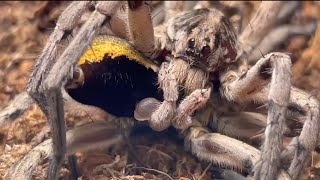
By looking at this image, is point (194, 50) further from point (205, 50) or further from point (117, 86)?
point (117, 86)

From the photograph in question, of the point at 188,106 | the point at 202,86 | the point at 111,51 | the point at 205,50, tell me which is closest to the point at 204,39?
the point at 205,50

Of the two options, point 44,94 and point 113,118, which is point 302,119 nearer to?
point 113,118

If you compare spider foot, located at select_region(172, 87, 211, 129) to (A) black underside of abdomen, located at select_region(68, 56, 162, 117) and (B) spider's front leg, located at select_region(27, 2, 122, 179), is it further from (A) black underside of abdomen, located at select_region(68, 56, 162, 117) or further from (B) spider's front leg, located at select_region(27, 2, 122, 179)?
(B) spider's front leg, located at select_region(27, 2, 122, 179)

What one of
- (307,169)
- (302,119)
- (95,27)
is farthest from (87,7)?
(307,169)

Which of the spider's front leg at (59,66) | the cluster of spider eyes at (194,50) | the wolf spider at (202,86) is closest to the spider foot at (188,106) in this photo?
the wolf spider at (202,86)

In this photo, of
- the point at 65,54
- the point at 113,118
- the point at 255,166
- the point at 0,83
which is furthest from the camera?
the point at 0,83

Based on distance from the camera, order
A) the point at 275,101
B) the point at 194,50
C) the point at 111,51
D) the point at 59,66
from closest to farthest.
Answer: the point at 59,66, the point at 275,101, the point at 111,51, the point at 194,50

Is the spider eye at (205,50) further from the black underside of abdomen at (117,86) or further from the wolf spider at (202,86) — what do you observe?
the black underside of abdomen at (117,86)

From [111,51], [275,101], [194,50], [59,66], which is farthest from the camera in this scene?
[194,50]
